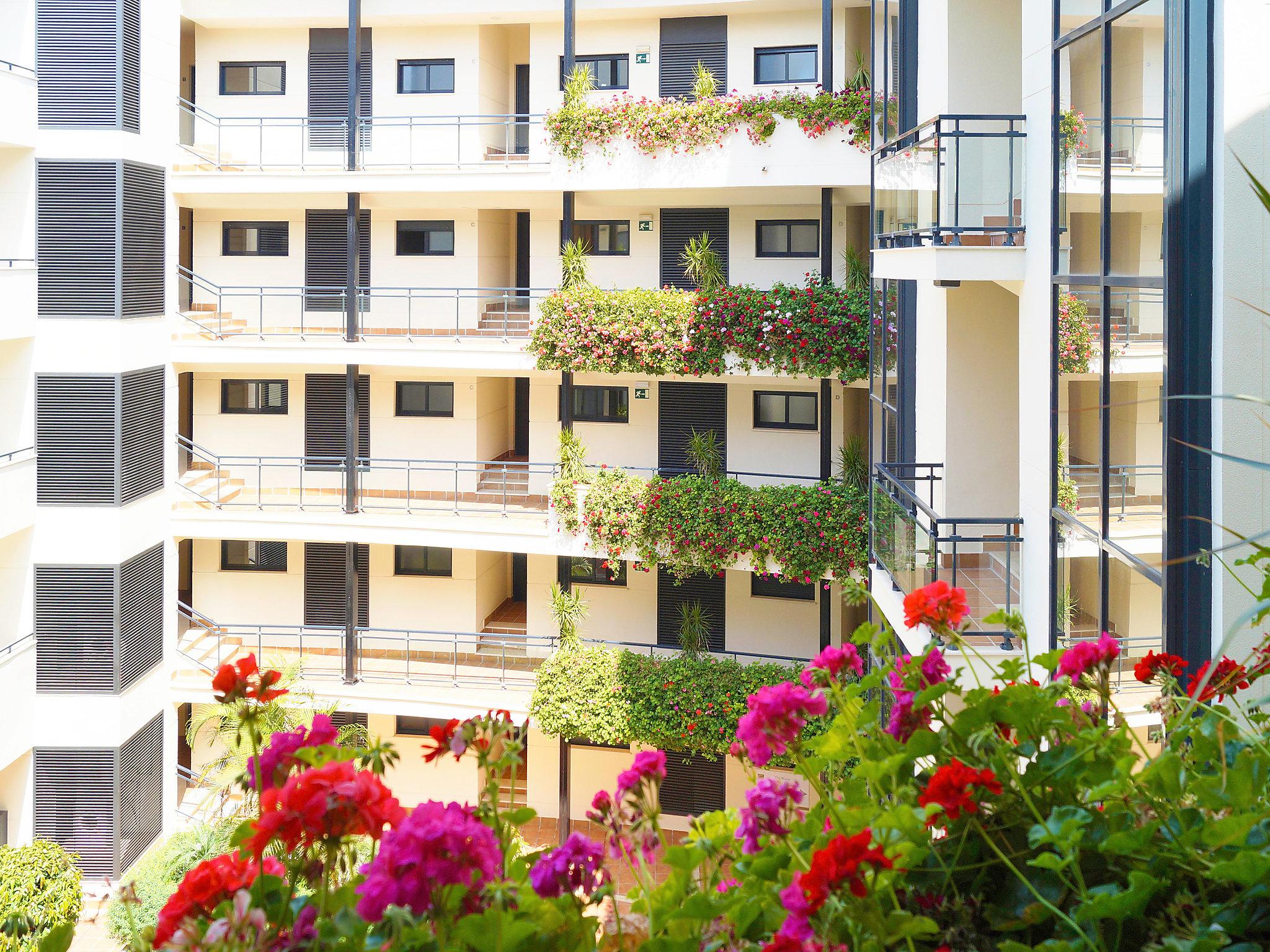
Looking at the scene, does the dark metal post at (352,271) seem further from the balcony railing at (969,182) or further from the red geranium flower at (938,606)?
the red geranium flower at (938,606)

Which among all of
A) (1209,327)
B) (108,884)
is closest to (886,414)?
(1209,327)

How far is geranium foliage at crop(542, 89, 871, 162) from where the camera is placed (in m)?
14.7

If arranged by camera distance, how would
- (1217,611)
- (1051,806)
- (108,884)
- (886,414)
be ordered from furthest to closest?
(108,884)
(886,414)
(1217,611)
(1051,806)

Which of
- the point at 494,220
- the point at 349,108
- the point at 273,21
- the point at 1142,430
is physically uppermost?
the point at 273,21

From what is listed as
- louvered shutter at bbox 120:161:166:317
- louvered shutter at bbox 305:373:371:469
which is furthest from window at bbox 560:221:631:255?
louvered shutter at bbox 120:161:166:317

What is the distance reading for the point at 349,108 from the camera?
16.8 m

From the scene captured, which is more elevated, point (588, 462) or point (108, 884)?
point (588, 462)

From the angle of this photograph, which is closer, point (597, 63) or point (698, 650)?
point (698, 650)

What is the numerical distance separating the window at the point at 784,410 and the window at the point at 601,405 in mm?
1835

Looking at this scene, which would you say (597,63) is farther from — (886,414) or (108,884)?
(108,884)

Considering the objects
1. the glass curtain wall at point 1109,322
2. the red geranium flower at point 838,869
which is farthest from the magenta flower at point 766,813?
the glass curtain wall at point 1109,322

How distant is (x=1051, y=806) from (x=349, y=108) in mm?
16506

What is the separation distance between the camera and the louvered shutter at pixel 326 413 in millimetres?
17766

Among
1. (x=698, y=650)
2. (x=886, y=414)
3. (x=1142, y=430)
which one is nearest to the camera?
(x=1142, y=430)
